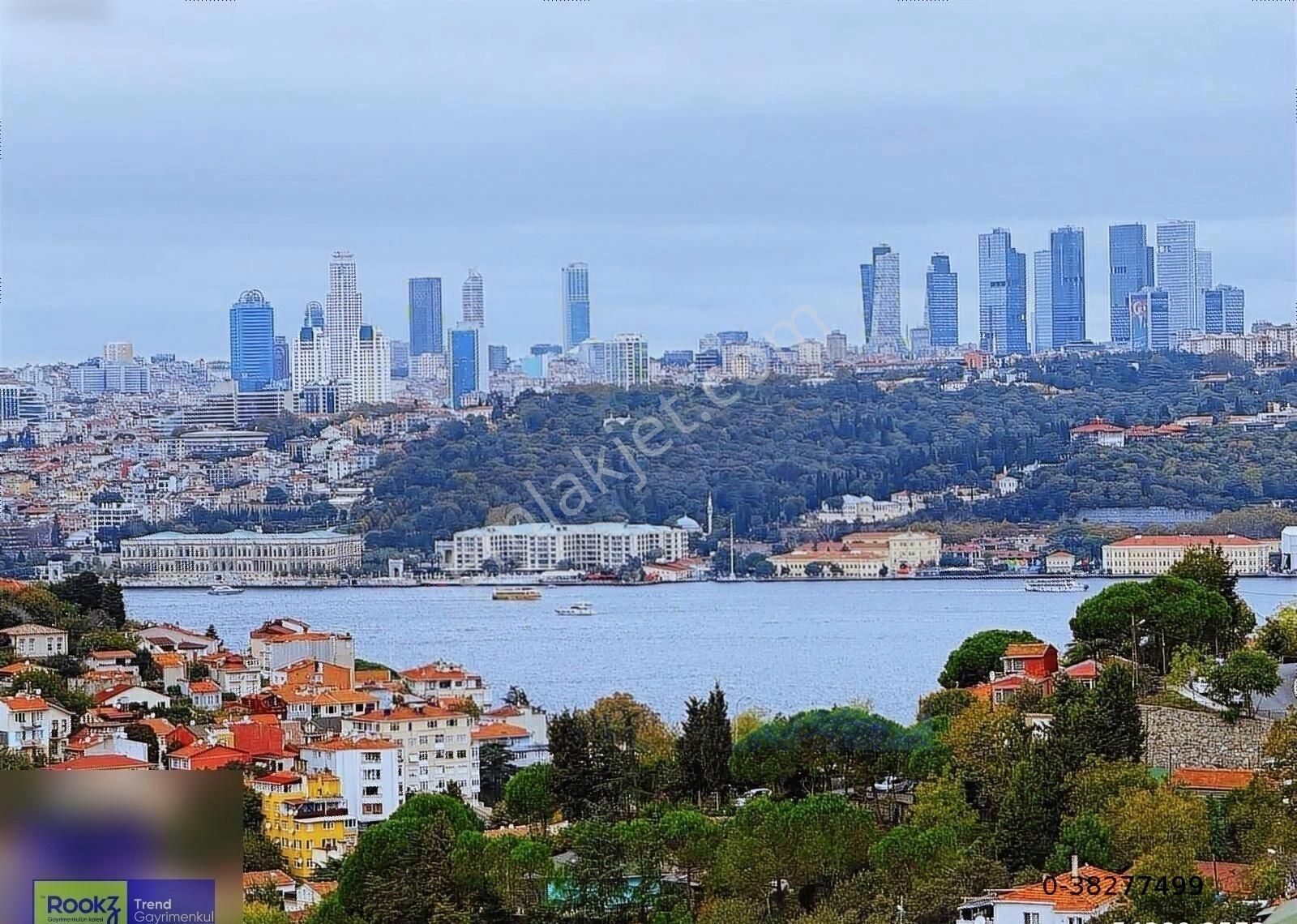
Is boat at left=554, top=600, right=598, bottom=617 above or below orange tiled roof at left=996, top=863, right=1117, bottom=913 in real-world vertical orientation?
below

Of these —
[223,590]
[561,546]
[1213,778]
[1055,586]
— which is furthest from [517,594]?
[1213,778]

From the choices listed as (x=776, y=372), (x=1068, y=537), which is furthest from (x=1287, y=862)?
(x=776, y=372)

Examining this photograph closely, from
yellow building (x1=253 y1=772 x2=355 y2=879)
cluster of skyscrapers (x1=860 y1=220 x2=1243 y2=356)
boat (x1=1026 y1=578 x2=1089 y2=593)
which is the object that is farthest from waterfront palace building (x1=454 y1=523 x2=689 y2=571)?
yellow building (x1=253 y1=772 x2=355 y2=879)

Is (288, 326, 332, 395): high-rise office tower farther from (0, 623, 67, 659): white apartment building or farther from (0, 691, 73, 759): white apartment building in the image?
(0, 691, 73, 759): white apartment building

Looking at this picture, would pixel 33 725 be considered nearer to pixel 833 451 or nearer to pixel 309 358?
pixel 833 451

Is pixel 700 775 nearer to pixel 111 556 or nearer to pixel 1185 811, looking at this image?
pixel 1185 811
